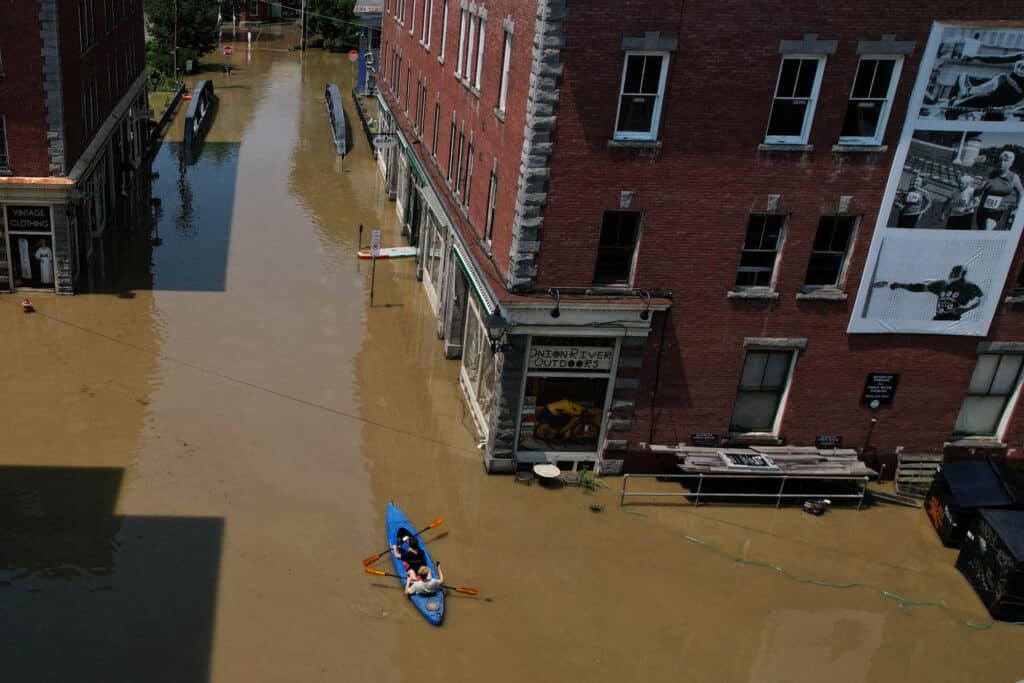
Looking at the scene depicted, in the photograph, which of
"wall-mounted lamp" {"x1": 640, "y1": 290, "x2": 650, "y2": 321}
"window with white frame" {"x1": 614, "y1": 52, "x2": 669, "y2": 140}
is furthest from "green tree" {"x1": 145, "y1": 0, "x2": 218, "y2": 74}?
"wall-mounted lamp" {"x1": 640, "y1": 290, "x2": 650, "y2": 321}

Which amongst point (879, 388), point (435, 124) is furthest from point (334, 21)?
point (879, 388)

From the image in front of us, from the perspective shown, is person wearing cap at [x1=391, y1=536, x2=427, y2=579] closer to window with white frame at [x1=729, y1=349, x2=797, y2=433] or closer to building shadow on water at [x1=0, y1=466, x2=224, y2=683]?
building shadow on water at [x1=0, y1=466, x2=224, y2=683]

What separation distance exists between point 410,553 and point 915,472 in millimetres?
13567

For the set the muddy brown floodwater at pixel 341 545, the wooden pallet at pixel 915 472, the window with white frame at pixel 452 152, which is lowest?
the muddy brown floodwater at pixel 341 545

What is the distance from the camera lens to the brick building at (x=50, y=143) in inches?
1099

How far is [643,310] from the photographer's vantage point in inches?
824

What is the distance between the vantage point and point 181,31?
236 ft

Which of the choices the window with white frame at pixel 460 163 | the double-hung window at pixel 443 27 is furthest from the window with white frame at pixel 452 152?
the double-hung window at pixel 443 27

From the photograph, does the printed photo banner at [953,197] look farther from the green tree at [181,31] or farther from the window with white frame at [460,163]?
the green tree at [181,31]

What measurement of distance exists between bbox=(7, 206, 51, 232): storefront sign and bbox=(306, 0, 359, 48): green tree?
211ft

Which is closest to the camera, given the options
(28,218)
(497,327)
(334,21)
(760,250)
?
(497,327)

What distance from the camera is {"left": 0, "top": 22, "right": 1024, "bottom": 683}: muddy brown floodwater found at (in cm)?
1666

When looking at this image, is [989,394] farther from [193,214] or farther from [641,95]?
[193,214]

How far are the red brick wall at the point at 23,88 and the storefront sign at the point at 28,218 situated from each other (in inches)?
45.4
